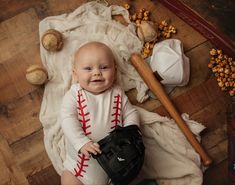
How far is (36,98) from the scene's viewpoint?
1.48 metres

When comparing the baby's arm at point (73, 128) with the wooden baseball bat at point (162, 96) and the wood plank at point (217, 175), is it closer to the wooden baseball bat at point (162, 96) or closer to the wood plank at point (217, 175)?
the wooden baseball bat at point (162, 96)

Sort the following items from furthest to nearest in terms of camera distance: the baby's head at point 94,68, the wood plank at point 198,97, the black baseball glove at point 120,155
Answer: the wood plank at point 198,97 < the baby's head at point 94,68 < the black baseball glove at point 120,155

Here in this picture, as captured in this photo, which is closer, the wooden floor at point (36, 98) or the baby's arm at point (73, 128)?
the baby's arm at point (73, 128)

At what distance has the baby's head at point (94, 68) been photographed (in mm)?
1319

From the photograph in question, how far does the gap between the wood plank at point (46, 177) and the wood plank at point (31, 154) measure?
0.6 inches

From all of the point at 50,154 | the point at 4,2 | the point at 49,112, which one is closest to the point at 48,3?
the point at 4,2

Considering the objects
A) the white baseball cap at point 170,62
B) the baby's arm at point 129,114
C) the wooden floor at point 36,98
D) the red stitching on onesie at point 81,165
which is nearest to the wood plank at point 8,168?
the wooden floor at point 36,98

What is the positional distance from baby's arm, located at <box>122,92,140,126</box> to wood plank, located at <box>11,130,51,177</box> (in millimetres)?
356

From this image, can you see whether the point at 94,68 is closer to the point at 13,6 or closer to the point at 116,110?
the point at 116,110

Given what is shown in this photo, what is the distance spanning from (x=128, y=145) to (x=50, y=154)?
1.22ft

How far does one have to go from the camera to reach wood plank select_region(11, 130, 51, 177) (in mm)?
1438

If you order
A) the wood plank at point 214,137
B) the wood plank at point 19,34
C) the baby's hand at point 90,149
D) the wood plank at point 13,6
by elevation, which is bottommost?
the wood plank at point 214,137

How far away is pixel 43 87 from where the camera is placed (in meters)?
1.48

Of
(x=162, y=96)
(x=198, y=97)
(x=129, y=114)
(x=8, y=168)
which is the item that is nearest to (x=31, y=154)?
(x=8, y=168)
